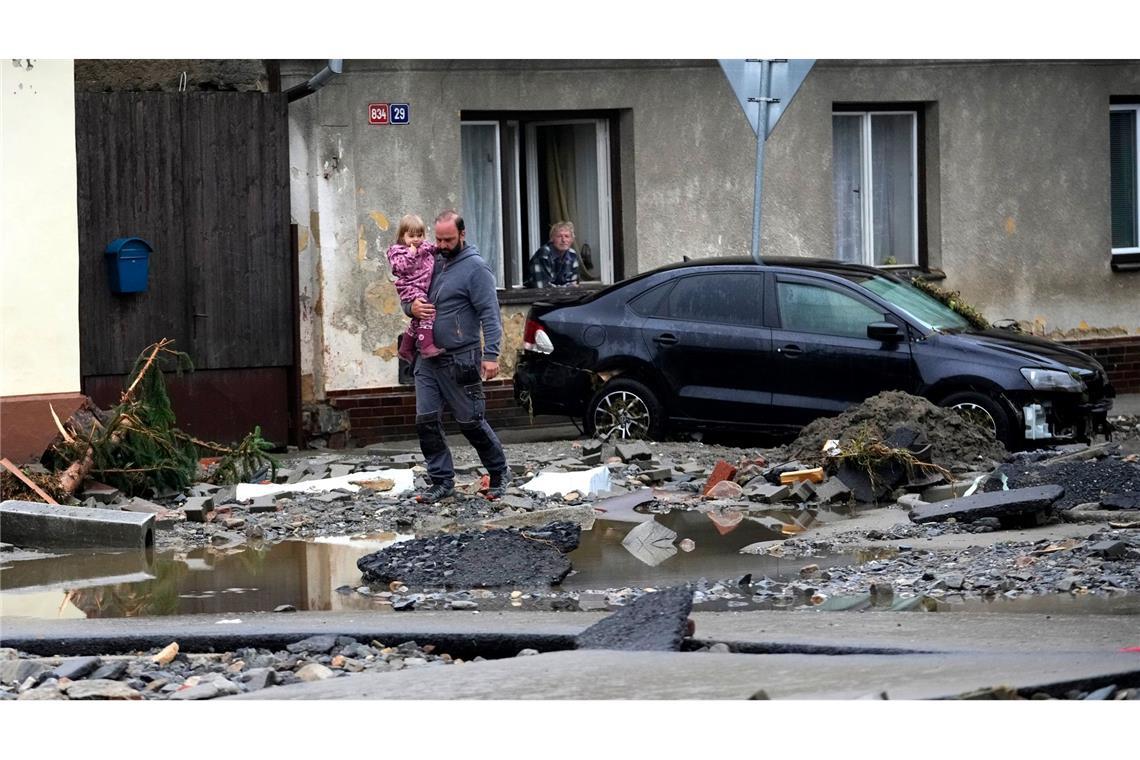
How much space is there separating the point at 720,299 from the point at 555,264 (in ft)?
11.1

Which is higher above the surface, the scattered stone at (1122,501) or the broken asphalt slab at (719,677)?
the scattered stone at (1122,501)

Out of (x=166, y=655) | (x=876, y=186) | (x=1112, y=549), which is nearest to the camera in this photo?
(x=166, y=655)

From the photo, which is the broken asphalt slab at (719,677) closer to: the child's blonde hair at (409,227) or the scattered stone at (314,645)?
the scattered stone at (314,645)

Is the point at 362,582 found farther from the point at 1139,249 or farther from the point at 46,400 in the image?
the point at 1139,249

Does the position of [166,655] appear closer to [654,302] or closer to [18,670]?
[18,670]

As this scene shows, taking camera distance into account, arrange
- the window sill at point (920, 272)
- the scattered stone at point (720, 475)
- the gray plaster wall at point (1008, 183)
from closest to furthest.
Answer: the scattered stone at point (720, 475), the gray plaster wall at point (1008, 183), the window sill at point (920, 272)

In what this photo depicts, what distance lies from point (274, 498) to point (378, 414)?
443 cm

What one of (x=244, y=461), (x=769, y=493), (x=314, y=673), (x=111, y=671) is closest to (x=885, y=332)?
(x=769, y=493)

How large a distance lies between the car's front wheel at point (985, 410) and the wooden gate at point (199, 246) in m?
5.89

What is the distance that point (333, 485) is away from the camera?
36.7 feet

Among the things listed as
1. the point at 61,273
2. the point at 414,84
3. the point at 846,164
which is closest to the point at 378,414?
the point at 414,84

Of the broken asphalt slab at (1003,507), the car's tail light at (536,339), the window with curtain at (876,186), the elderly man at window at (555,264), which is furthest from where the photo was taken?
the window with curtain at (876,186)

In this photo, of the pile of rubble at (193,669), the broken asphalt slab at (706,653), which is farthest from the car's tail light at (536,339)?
the pile of rubble at (193,669)

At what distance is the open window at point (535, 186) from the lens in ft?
53.2
